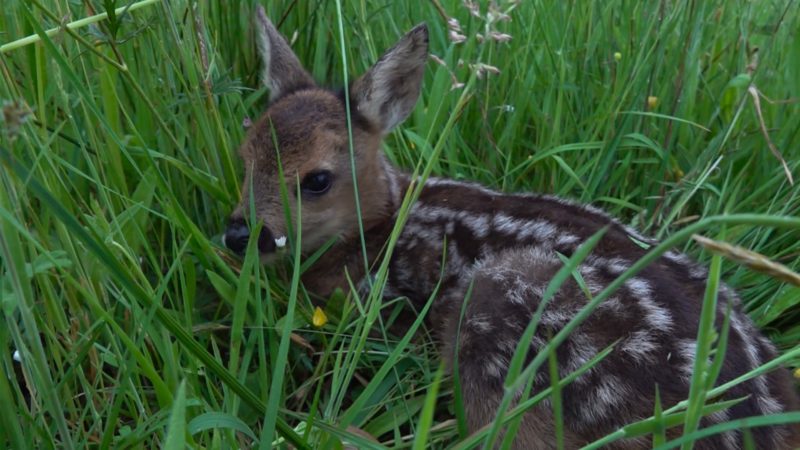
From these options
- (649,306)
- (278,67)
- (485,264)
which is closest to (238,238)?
(485,264)

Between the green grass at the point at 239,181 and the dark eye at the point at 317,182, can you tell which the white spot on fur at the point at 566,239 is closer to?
the green grass at the point at 239,181

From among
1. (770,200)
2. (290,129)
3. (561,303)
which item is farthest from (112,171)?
(770,200)

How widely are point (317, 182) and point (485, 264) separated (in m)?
0.88

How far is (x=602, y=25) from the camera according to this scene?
4199mm

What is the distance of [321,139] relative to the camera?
11.8 ft

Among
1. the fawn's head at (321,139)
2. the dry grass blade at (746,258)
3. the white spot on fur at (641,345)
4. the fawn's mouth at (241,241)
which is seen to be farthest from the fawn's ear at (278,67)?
the dry grass blade at (746,258)

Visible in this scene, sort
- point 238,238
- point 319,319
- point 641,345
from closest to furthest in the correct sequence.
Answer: point 641,345 → point 319,319 → point 238,238

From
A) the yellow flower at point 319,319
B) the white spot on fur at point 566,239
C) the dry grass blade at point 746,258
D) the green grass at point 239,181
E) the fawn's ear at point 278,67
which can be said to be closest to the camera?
the dry grass blade at point 746,258

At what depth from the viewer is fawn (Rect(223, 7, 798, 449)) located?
245 centimetres

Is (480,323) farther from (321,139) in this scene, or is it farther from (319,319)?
(321,139)

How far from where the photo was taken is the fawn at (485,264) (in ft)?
8.04

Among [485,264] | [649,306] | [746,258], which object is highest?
[746,258]

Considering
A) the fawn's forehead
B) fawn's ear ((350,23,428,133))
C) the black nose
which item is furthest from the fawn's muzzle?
fawn's ear ((350,23,428,133))

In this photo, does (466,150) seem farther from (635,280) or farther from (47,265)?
(47,265)
